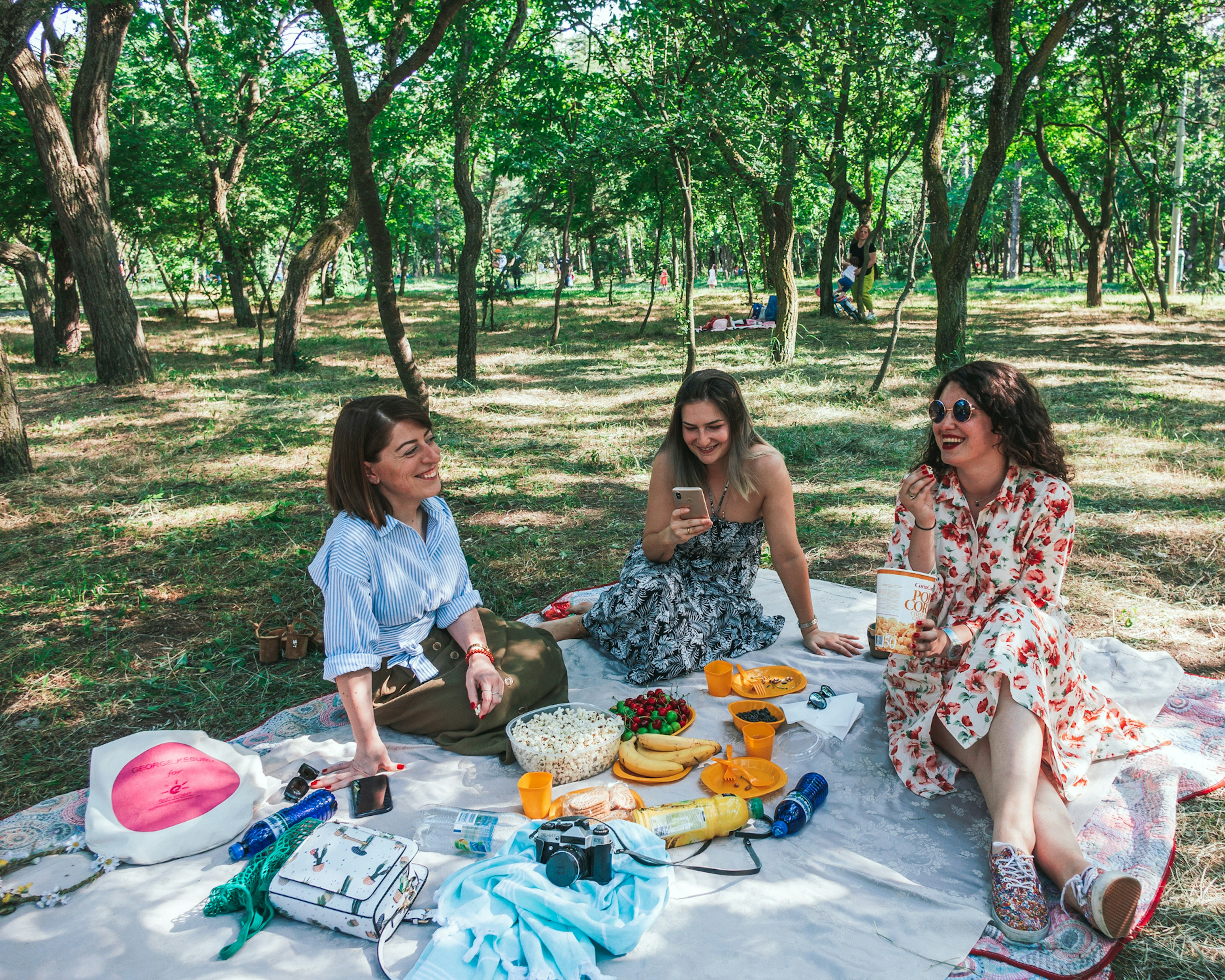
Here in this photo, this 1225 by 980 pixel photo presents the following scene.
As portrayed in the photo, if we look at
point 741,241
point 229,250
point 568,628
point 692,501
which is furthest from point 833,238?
point 692,501

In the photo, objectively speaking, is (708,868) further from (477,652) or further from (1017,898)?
(477,652)

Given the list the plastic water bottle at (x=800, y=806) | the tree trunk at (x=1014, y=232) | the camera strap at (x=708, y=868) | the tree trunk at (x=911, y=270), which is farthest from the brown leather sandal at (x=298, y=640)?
the tree trunk at (x=1014, y=232)

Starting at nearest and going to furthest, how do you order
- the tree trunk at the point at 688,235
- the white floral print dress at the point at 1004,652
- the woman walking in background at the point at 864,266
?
1. the white floral print dress at the point at 1004,652
2. the tree trunk at the point at 688,235
3. the woman walking in background at the point at 864,266

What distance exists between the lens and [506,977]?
74.2 inches

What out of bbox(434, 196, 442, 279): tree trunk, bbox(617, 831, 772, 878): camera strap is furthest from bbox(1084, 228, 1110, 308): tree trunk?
bbox(434, 196, 442, 279): tree trunk

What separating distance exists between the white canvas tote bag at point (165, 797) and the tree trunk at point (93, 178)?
8.75 m

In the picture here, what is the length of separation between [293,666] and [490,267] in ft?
61.4

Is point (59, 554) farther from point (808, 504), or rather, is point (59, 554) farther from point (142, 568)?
point (808, 504)

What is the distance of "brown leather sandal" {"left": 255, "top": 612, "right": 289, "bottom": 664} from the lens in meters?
3.82

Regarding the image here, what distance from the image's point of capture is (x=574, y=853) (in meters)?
2.14

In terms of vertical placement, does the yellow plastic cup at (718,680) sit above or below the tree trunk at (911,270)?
below

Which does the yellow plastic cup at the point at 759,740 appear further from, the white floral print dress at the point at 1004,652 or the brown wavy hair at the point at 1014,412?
the brown wavy hair at the point at 1014,412

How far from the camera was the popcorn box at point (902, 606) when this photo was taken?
2.33 meters

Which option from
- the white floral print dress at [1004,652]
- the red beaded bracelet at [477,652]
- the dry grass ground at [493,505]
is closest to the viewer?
the white floral print dress at [1004,652]
